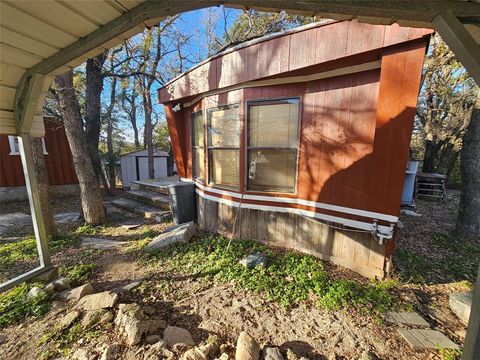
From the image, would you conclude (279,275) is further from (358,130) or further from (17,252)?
(17,252)

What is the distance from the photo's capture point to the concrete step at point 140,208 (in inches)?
245

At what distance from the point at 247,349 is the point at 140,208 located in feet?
19.5

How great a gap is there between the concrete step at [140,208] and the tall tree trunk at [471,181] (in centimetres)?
714

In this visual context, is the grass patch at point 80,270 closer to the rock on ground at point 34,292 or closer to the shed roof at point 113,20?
the rock on ground at point 34,292

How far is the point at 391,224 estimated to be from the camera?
2846mm

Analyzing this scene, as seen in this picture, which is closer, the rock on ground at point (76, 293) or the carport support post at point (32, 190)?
the rock on ground at point (76, 293)

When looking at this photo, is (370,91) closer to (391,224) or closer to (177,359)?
(391,224)

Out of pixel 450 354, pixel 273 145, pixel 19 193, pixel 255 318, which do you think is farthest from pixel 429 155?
pixel 19 193

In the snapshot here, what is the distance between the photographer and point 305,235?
3.69m

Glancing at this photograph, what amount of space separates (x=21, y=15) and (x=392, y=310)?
4.41 meters

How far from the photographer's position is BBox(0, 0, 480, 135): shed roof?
1293mm

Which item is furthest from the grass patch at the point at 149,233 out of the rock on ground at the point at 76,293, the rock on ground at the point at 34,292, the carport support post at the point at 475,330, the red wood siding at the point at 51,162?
the red wood siding at the point at 51,162

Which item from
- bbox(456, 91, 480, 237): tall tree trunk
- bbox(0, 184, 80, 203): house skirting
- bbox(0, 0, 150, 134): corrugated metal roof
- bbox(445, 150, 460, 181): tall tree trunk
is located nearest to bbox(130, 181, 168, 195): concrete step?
bbox(0, 184, 80, 203): house skirting

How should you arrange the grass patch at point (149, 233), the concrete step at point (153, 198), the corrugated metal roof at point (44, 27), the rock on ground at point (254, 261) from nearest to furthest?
the corrugated metal roof at point (44, 27) < the rock on ground at point (254, 261) < the grass patch at point (149, 233) < the concrete step at point (153, 198)
